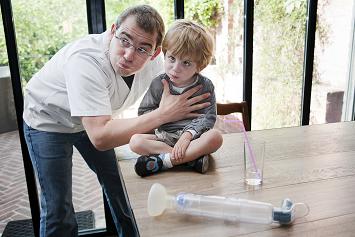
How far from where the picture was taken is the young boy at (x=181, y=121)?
3.43 feet

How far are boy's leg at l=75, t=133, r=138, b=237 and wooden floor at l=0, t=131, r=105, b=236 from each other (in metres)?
0.50

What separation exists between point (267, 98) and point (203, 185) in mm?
1579

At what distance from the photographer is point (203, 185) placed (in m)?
1.00

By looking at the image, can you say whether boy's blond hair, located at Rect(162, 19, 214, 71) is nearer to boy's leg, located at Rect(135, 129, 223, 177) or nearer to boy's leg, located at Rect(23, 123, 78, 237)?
boy's leg, located at Rect(135, 129, 223, 177)

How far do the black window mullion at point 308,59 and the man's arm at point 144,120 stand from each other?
1522 mm

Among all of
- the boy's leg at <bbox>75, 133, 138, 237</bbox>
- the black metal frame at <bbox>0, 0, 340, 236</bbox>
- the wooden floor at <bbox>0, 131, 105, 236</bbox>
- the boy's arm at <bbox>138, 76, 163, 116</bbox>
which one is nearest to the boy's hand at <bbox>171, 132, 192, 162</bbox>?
the boy's arm at <bbox>138, 76, 163, 116</bbox>

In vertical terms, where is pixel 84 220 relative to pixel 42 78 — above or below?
below

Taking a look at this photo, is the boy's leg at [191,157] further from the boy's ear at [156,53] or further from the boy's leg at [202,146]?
the boy's ear at [156,53]

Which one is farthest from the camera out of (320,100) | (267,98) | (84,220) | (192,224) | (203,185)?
(320,100)

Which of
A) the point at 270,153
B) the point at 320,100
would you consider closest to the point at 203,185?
the point at 270,153

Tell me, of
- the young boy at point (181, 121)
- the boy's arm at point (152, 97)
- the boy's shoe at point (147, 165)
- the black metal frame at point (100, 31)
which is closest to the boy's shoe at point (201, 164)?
the young boy at point (181, 121)

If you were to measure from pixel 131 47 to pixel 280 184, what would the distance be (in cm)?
66

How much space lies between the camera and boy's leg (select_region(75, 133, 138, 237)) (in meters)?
1.58

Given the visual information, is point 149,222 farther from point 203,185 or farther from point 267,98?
point 267,98
